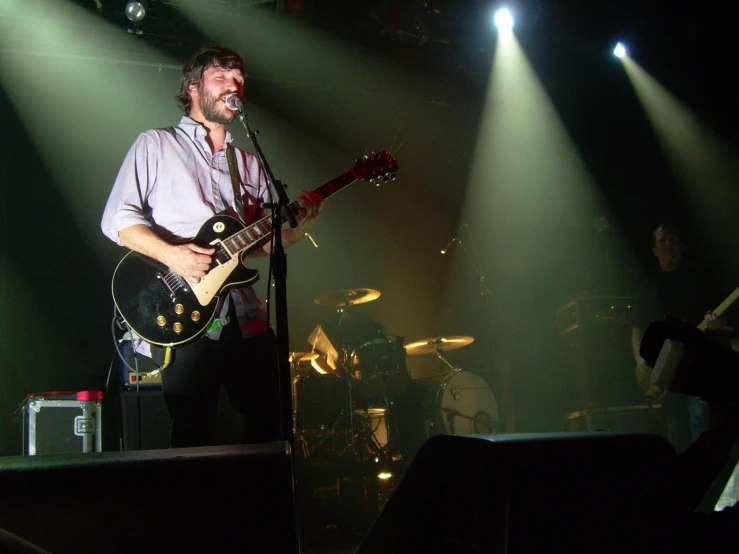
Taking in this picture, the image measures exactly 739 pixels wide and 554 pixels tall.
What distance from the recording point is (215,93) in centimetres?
334

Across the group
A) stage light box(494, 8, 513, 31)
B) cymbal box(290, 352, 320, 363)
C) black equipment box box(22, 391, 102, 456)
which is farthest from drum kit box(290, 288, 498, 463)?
stage light box(494, 8, 513, 31)

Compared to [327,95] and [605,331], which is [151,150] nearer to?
[327,95]

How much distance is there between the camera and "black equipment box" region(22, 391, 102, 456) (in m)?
3.77

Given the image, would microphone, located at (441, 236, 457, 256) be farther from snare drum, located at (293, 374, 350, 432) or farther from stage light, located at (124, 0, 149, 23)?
stage light, located at (124, 0, 149, 23)

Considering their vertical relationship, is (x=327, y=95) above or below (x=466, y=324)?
above

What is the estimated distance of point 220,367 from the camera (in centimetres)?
268

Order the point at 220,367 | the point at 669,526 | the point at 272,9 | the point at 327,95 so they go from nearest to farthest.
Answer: the point at 669,526 < the point at 220,367 < the point at 272,9 < the point at 327,95

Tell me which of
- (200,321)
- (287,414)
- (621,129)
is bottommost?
(287,414)

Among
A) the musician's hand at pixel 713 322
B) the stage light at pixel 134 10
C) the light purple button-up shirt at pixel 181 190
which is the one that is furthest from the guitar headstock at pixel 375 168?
the musician's hand at pixel 713 322

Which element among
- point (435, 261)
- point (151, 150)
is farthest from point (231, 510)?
point (435, 261)

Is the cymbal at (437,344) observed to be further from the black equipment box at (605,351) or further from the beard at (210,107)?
the beard at (210,107)

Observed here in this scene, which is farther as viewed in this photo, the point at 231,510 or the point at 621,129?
the point at 621,129

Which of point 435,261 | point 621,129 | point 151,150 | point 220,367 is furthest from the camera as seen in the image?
point 435,261

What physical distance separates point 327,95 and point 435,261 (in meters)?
2.08
